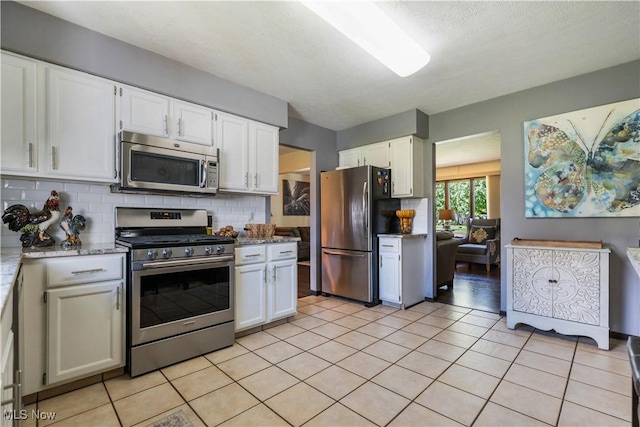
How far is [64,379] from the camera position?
6.12 feet

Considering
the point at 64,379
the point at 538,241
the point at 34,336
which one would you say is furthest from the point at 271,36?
the point at 538,241

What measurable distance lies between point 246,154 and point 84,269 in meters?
1.71

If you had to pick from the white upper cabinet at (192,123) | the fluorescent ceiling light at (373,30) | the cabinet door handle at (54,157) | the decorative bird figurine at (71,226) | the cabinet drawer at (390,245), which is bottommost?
the cabinet drawer at (390,245)

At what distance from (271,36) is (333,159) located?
99.2 inches

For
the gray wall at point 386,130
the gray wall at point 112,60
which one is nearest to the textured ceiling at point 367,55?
the gray wall at point 112,60

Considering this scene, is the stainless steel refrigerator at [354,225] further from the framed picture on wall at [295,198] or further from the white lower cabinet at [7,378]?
the framed picture on wall at [295,198]

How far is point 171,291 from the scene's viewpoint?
227cm

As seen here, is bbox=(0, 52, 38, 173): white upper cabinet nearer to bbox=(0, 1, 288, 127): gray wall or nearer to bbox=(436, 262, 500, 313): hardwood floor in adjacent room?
bbox=(0, 1, 288, 127): gray wall

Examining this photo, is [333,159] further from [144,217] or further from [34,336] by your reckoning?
[34,336]

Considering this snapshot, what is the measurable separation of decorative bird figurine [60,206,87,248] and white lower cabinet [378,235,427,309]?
2970 millimetres

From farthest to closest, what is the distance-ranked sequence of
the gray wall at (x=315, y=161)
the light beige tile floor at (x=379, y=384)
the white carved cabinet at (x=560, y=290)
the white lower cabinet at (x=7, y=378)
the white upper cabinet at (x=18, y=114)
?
the gray wall at (x=315, y=161), the white carved cabinet at (x=560, y=290), the white upper cabinet at (x=18, y=114), the light beige tile floor at (x=379, y=384), the white lower cabinet at (x=7, y=378)

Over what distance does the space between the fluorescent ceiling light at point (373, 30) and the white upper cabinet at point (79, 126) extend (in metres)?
1.71

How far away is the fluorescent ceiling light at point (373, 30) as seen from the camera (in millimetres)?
1688

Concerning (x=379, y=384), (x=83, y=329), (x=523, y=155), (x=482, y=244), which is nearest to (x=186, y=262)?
(x=83, y=329)
